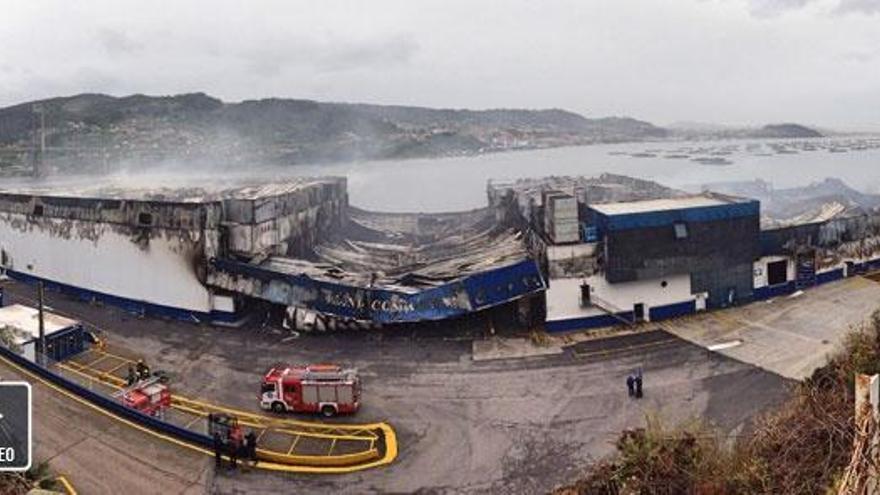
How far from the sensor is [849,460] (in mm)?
12406

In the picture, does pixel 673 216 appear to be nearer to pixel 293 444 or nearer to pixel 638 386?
pixel 638 386

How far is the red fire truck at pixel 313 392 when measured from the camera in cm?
2417

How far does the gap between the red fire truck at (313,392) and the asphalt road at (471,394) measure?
89 cm

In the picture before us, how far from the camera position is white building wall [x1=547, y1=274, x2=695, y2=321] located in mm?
32250

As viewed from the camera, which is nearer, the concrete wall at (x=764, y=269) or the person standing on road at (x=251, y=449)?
the person standing on road at (x=251, y=449)

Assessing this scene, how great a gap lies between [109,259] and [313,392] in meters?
20.8

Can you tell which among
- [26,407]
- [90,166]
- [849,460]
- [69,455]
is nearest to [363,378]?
[69,455]

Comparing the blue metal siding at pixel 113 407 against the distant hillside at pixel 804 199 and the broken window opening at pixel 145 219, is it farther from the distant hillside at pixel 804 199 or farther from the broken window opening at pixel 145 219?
the distant hillside at pixel 804 199

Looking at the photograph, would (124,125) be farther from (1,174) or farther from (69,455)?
(69,455)

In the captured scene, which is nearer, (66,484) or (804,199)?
(66,484)

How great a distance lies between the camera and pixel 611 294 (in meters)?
32.6

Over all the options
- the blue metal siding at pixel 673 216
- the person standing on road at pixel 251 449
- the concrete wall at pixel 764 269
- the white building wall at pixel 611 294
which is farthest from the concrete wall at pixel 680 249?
the person standing on road at pixel 251 449

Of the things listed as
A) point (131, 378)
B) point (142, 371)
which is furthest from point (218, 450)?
point (142, 371)

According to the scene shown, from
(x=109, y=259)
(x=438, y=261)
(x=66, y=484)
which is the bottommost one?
(x=66, y=484)
